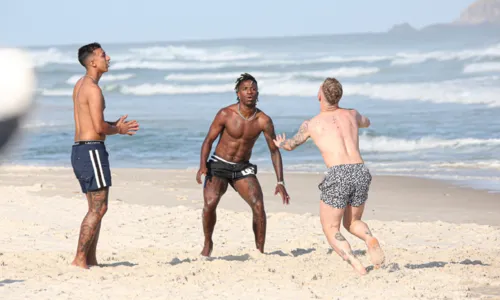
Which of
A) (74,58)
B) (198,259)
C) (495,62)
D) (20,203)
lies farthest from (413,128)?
(74,58)

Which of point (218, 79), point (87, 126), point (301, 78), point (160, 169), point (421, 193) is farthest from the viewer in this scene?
point (218, 79)

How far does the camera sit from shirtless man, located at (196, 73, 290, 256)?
6.44 metres

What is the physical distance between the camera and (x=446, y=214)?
9.46 m

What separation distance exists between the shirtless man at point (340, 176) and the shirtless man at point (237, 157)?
3.63ft

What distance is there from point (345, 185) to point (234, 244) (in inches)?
101

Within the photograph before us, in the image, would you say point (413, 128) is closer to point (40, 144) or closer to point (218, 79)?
point (40, 144)

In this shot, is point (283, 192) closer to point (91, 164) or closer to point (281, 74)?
point (91, 164)

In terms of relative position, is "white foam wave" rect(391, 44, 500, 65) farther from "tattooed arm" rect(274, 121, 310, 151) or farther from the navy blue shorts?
the navy blue shorts

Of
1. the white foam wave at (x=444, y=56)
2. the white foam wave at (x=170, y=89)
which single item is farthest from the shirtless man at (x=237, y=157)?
the white foam wave at (x=444, y=56)

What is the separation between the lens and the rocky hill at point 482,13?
79438 millimetres

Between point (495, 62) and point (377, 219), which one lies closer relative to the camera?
point (377, 219)

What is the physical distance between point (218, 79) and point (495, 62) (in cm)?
1292

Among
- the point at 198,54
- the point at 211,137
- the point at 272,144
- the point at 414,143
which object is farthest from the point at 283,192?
the point at 198,54

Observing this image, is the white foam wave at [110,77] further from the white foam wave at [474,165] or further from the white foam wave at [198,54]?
the white foam wave at [474,165]
